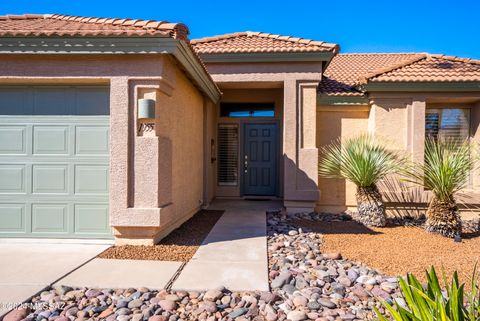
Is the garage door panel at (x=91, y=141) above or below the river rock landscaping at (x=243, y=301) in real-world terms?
above

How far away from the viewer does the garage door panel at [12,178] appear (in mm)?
5234

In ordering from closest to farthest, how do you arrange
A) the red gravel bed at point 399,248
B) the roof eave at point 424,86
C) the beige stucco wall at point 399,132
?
1. the red gravel bed at point 399,248
2. the roof eave at point 424,86
3. the beige stucco wall at point 399,132

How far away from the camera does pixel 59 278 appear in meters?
3.63

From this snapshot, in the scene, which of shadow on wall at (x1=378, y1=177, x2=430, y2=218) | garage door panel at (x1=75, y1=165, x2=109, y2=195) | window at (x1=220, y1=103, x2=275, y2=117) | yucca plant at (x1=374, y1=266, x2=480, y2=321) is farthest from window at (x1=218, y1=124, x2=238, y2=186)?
yucca plant at (x1=374, y1=266, x2=480, y2=321)

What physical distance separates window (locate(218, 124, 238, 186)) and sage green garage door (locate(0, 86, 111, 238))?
18.3 ft

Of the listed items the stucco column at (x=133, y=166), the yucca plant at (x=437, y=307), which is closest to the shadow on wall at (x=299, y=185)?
the stucco column at (x=133, y=166)

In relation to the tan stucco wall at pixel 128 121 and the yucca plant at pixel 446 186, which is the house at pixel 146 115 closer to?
the tan stucco wall at pixel 128 121

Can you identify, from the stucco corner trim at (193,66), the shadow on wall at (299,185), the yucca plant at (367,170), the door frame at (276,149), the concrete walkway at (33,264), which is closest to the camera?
the concrete walkway at (33,264)

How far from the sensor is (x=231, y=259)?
4.41 metres

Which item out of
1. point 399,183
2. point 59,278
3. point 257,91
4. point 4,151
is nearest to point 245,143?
point 257,91

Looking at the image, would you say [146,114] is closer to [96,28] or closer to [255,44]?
[96,28]

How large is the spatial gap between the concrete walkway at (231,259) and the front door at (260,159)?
10.2 ft

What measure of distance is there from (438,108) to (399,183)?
2505mm

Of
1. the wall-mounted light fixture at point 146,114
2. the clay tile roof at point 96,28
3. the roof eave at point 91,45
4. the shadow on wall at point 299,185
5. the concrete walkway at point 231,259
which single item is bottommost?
the concrete walkway at point 231,259
